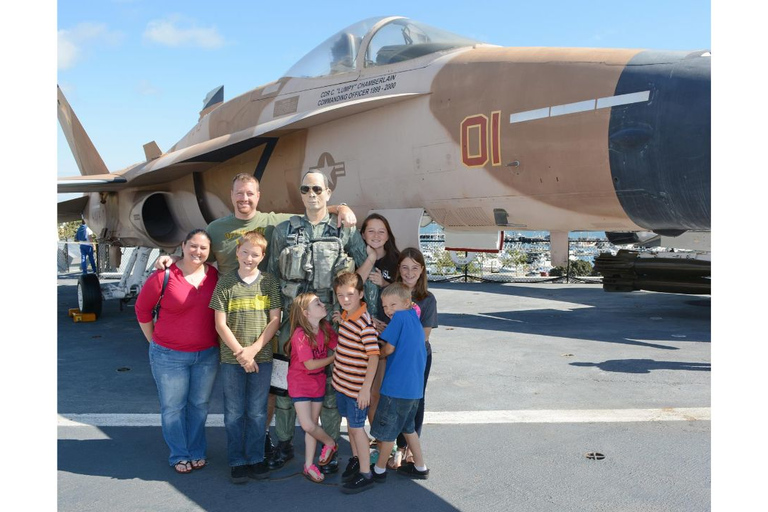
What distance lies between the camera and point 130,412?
449 centimetres

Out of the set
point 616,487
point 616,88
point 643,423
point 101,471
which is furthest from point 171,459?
point 616,88

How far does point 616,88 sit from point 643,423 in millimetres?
2653

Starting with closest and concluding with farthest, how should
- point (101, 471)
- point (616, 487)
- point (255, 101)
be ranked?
point (616, 487)
point (101, 471)
point (255, 101)

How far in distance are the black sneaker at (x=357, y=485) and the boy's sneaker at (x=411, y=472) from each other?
8.6 inches

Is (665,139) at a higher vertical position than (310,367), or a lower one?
higher

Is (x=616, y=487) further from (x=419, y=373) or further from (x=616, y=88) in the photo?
(x=616, y=88)

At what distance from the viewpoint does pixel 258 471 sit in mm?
3354

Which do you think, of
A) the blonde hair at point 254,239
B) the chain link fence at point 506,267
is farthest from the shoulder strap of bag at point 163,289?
the chain link fence at point 506,267

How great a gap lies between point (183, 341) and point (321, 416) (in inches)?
36.9

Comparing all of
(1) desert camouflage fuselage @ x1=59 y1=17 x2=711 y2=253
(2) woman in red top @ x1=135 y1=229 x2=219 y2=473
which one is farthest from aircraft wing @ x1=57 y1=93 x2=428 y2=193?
(2) woman in red top @ x1=135 y1=229 x2=219 y2=473

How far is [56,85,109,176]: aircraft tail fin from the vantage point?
12.5 m

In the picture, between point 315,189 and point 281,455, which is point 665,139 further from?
point 281,455

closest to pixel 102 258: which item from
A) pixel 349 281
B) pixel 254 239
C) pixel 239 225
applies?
pixel 239 225

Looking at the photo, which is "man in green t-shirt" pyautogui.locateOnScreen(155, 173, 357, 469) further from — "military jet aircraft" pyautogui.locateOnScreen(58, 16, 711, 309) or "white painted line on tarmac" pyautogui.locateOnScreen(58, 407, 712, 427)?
"military jet aircraft" pyautogui.locateOnScreen(58, 16, 711, 309)
